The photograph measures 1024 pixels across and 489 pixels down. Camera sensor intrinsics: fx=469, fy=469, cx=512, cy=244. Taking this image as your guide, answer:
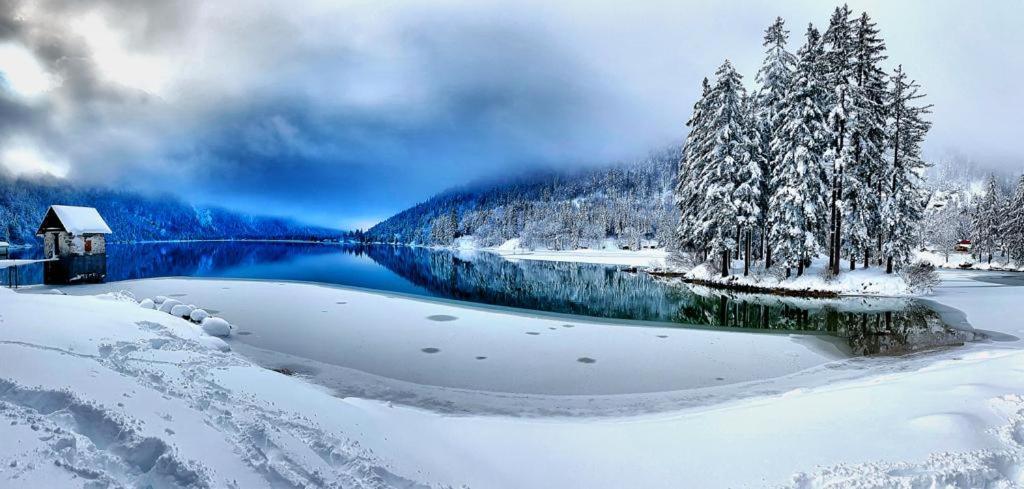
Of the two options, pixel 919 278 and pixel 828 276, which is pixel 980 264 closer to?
pixel 919 278

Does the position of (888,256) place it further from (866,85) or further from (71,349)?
A: (71,349)

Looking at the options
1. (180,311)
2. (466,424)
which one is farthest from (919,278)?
(180,311)

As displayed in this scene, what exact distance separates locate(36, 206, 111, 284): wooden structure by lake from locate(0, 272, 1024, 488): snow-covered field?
45176 mm

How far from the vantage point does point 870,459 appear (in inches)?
232

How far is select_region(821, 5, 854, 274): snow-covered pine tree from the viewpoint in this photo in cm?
2981

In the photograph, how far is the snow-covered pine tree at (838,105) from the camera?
29812mm

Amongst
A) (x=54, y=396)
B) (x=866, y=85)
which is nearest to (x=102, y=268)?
(x=54, y=396)

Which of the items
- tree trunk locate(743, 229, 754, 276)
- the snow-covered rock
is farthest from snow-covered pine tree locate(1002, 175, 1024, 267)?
the snow-covered rock

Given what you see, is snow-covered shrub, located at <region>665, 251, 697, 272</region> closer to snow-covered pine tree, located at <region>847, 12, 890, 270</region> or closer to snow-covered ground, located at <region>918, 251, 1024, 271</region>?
snow-covered pine tree, located at <region>847, 12, 890, 270</region>

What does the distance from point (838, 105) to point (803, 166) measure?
429 cm

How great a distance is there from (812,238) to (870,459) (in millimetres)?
28684

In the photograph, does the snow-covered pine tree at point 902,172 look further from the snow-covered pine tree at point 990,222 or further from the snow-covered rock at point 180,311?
the snow-covered pine tree at point 990,222

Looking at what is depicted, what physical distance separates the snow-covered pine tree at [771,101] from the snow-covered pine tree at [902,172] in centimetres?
695

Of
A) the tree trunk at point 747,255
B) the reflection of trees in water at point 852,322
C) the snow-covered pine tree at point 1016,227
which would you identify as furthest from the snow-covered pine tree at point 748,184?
the snow-covered pine tree at point 1016,227
